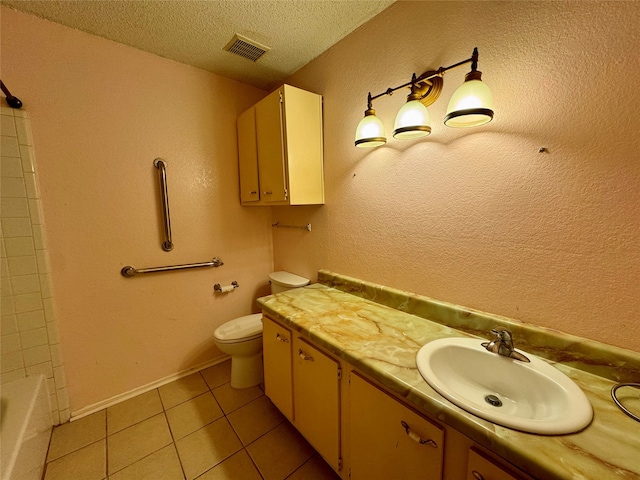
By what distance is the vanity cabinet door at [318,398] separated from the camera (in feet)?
3.45

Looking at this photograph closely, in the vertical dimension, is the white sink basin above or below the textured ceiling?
below

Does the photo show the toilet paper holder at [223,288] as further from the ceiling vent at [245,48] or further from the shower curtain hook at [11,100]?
the ceiling vent at [245,48]

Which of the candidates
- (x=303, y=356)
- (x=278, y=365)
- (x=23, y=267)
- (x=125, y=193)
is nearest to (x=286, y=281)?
(x=278, y=365)

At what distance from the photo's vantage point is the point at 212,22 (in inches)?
54.2

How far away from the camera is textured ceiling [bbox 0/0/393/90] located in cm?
126

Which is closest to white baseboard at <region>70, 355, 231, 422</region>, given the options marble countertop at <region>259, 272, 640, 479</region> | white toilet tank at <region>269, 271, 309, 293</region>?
white toilet tank at <region>269, 271, 309, 293</region>

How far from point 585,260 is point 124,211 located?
2.32m

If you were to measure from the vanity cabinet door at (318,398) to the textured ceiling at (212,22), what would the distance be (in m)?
1.69

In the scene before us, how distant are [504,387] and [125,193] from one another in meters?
2.22

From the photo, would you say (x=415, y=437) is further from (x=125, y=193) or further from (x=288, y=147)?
(x=125, y=193)

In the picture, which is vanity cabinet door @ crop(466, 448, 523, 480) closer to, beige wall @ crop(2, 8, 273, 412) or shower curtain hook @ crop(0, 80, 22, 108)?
beige wall @ crop(2, 8, 273, 412)

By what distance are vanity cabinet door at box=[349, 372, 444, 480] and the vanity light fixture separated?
1.00 metres

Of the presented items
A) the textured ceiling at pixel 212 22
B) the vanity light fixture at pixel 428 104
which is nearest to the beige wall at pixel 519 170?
the vanity light fixture at pixel 428 104

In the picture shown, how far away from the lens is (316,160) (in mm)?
1669
